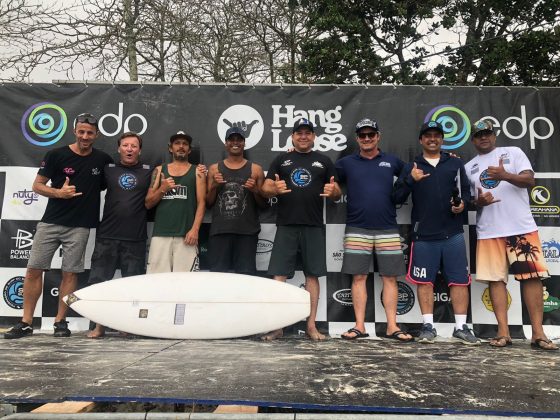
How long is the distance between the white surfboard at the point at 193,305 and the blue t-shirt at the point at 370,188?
767 millimetres

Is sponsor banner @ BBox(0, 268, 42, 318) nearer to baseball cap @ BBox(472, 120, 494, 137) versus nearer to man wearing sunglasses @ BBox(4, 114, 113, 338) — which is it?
man wearing sunglasses @ BBox(4, 114, 113, 338)

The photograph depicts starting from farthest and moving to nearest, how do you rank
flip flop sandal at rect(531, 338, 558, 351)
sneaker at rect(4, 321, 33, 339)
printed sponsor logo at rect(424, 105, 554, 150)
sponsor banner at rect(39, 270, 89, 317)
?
printed sponsor logo at rect(424, 105, 554, 150) < sponsor banner at rect(39, 270, 89, 317) < sneaker at rect(4, 321, 33, 339) < flip flop sandal at rect(531, 338, 558, 351)

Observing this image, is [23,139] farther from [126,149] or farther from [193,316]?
[193,316]

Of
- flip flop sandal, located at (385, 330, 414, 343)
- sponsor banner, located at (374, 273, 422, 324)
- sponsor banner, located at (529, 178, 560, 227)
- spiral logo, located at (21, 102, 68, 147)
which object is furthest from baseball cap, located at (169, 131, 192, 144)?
sponsor banner, located at (529, 178, 560, 227)

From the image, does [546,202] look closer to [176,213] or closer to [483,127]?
[483,127]

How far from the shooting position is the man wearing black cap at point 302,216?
3.40 metres

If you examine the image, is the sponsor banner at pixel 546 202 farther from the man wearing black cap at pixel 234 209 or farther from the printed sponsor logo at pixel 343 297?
the man wearing black cap at pixel 234 209

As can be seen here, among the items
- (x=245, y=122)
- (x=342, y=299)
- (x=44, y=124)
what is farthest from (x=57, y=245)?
(x=342, y=299)

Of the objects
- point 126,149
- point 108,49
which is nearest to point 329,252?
point 126,149

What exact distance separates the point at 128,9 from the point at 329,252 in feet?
19.3

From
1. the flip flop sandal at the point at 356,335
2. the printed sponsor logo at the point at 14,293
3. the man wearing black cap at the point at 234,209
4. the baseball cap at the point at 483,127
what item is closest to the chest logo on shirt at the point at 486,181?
the baseball cap at the point at 483,127

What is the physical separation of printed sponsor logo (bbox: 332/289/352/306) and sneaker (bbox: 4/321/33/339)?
2.42 metres

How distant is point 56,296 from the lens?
3.73 metres

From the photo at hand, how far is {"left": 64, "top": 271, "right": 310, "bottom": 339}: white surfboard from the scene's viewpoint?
3.12 meters
